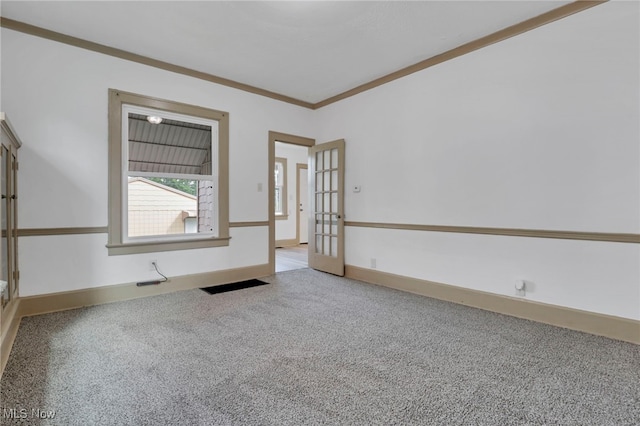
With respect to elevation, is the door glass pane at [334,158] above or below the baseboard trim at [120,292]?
above

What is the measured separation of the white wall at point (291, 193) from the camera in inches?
309

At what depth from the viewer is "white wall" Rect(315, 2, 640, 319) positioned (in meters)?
2.39

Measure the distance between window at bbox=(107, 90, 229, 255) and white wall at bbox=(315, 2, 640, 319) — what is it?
83.3 inches

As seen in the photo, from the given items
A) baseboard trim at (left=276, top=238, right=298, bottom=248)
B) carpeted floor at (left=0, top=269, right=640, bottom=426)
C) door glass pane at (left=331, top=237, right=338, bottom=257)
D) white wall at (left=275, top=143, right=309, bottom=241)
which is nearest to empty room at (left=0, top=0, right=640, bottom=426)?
carpeted floor at (left=0, top=269, right=640, bottom=426)

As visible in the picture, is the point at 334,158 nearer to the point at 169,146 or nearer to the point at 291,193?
the point at 169,146

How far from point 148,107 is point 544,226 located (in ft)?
13.6

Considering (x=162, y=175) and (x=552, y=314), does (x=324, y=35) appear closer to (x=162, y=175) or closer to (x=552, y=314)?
(x=162, y=175)

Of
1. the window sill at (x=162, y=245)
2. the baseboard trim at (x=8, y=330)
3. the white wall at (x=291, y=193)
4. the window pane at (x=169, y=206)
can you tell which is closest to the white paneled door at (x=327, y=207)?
the window sill at (x=162, y=245)

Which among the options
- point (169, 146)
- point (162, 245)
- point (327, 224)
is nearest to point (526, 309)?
point (327, 224)

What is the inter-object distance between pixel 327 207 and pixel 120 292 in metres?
2.85

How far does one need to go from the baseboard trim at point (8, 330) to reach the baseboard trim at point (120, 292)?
172 mm

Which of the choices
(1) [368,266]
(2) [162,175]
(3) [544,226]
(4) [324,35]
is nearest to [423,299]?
(1) [368,266]

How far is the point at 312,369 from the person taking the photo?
6.34 feet

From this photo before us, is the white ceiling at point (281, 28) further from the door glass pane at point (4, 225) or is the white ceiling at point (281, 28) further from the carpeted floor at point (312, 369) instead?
the carpeted floor at point (312, 369)
